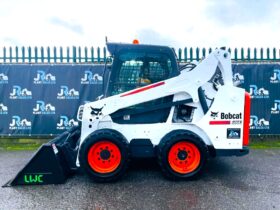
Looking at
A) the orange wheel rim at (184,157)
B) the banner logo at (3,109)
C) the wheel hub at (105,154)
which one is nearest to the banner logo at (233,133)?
the orange wheel rim at (184,157)

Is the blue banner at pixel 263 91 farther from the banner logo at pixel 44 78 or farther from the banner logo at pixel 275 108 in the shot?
the banner logo at pixel 44 78

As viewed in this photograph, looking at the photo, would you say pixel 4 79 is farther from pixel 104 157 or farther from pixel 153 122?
pixel 153 122

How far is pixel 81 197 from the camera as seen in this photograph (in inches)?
152

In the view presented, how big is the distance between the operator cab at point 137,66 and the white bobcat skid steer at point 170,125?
0.22 metres

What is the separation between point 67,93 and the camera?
24.5 feet

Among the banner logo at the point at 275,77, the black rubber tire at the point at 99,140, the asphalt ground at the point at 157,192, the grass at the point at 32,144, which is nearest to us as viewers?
the asphalt ground at the point at 157,192

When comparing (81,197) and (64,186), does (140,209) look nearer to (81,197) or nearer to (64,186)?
Answer: (81,197)

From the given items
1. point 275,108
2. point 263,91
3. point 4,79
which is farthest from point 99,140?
point 275,108

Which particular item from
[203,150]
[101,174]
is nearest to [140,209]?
[101,174]

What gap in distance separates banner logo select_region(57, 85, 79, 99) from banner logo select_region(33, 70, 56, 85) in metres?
0.32

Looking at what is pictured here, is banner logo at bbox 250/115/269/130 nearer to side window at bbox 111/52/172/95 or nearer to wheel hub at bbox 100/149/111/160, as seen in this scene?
side window at bbox 111/52/172/95

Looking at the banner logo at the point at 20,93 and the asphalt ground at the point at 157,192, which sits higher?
the banner logo at the point at 20,93

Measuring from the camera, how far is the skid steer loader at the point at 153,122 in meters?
4.43

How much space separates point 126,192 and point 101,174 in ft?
2.00
